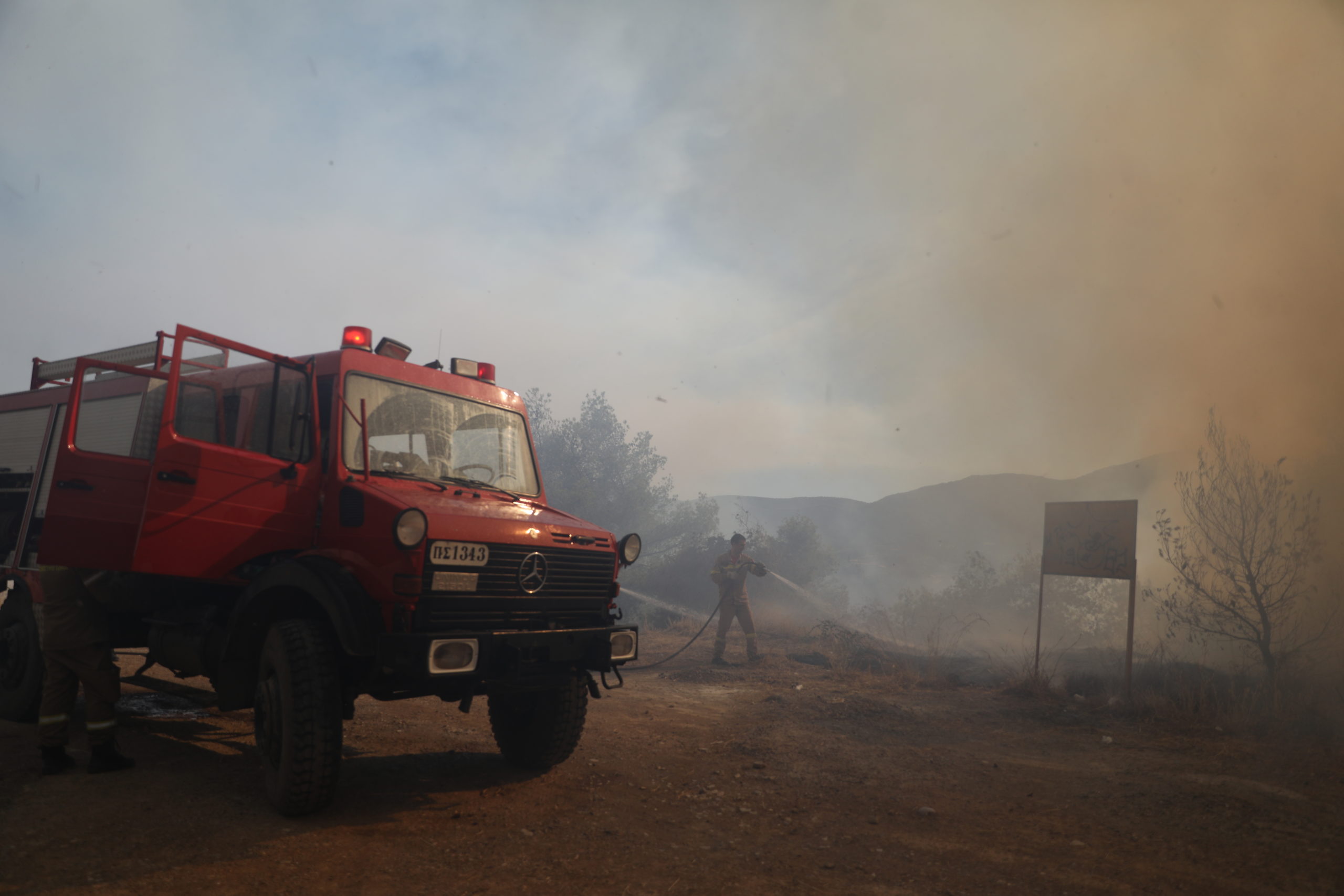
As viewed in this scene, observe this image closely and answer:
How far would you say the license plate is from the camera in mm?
4297

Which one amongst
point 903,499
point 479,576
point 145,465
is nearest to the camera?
point 479,576

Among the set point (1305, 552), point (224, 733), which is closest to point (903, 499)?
point (1305, 552)

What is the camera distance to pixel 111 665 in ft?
16.3

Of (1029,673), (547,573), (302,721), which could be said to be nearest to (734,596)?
(1029,673)

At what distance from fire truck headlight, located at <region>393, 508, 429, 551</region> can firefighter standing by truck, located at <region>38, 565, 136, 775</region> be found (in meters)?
2.46

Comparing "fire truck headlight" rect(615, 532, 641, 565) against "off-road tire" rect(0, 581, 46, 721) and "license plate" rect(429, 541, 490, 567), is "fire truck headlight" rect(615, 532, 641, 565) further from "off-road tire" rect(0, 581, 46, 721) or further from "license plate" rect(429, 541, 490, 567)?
"off-road tire" rect(0, 581, 46, 721)

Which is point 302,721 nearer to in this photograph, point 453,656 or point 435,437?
point 453,656

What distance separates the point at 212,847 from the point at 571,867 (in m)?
1.84

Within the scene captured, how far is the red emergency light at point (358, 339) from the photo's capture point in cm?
523

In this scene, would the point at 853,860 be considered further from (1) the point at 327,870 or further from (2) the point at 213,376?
(2) the point at 213,376

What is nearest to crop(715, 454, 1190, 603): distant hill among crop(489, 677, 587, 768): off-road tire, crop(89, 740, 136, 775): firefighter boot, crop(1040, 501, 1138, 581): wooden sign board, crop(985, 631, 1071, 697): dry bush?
crop(985, 631, 1071, 697): dry bush

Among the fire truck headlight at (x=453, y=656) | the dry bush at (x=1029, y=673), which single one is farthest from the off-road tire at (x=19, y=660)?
the dry bush at (x=1029, y=673)

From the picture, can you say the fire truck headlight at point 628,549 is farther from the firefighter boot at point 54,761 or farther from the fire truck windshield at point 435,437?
the firefighter boot at point 54,761

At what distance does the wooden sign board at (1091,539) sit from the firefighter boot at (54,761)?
33.4ft
